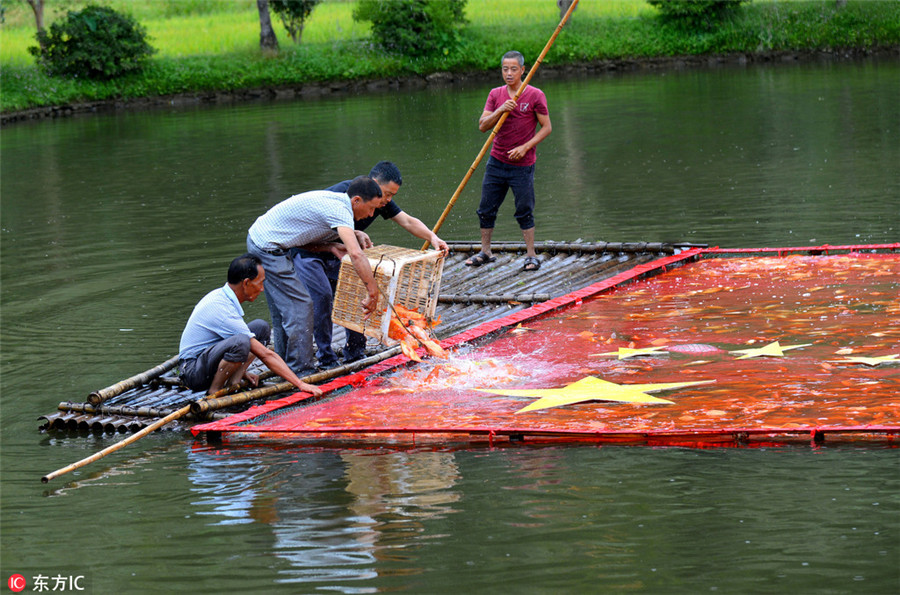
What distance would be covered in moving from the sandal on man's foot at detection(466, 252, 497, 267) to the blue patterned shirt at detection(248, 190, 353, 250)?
3236 mm

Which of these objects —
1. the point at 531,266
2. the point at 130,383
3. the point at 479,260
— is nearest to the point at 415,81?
the point at 479,260

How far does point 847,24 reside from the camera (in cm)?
3712

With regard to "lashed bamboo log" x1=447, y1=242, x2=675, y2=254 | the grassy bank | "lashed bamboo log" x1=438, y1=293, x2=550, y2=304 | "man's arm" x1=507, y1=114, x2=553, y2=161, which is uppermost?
the grassy bank

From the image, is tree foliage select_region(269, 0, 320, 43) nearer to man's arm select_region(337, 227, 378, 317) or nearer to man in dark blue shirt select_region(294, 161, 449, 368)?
man in dark blue shirt select_region(294, 161, 449, 368)

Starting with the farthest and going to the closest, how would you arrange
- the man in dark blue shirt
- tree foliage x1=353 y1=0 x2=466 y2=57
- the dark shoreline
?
tree foliage x1=353 y1=0 x2=466 y2=57 < the dark shoreline < the man in dark blue shirt

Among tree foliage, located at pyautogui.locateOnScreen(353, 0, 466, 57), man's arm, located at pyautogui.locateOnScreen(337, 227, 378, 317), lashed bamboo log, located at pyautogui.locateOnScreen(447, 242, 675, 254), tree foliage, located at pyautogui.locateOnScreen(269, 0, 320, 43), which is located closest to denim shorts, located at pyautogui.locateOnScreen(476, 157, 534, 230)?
lashed bamboo log, located at pyautogui.locateOnScreen(447, 242, 675, 254)

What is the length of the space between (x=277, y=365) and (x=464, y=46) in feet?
108

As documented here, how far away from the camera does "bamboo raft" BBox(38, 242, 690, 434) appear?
7250 millimetres

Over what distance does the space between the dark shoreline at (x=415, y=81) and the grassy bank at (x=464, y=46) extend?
0.24 meters

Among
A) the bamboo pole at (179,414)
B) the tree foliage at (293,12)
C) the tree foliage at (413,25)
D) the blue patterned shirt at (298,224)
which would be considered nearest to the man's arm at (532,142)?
the bamboo pole at (179,414)

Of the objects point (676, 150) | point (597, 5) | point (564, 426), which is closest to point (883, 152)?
point (676, 150)

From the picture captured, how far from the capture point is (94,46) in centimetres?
3644

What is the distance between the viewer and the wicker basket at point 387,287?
7551mm

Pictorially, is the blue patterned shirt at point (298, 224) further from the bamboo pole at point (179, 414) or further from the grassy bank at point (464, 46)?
the grassy bank at point (464, 46)
